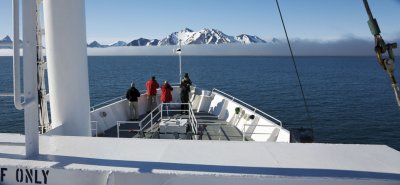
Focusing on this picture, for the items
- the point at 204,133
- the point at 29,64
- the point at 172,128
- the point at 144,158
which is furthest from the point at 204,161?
the point at 204,133

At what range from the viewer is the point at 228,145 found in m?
3.47

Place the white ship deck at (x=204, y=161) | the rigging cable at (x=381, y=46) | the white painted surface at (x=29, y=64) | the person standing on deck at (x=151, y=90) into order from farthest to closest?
the person standing on deck at (x=151, y=90) < the rigging cable at (x=381, y=46) < the white painted surface at (x=29, y=64) < the white ship deck at (x=204, y=161)

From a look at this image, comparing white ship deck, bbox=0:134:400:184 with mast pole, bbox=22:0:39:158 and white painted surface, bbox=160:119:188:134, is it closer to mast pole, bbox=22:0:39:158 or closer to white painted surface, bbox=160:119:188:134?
mast pole, bbox=22:0:39:158

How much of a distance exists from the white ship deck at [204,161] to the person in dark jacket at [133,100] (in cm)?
978

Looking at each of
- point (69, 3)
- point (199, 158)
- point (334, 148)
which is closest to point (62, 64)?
point (69, 3)

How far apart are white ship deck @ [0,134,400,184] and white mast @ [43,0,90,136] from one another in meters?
0.89

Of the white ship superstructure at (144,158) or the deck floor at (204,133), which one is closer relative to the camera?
the white ship superstructure at (144,158)

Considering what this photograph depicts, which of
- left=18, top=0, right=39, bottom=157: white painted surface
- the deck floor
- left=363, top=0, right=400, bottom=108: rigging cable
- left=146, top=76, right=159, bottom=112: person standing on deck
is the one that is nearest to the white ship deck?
left=18, top=0, right=39, bottom=157: white painted surface

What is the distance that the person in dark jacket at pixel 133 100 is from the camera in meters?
13.4

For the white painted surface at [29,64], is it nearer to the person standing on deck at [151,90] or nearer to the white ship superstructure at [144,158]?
the white ship superstructure at [144,158]

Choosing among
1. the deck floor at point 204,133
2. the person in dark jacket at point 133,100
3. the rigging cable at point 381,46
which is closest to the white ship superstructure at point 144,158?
the rigging cable at point 381,46

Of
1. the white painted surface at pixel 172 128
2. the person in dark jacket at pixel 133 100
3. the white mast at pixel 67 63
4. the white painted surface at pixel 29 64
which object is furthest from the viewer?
the person in dark jacket at pixel 133 100

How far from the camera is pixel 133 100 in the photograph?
13492 millimetres

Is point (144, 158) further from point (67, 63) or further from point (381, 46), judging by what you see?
point (381, 46)
